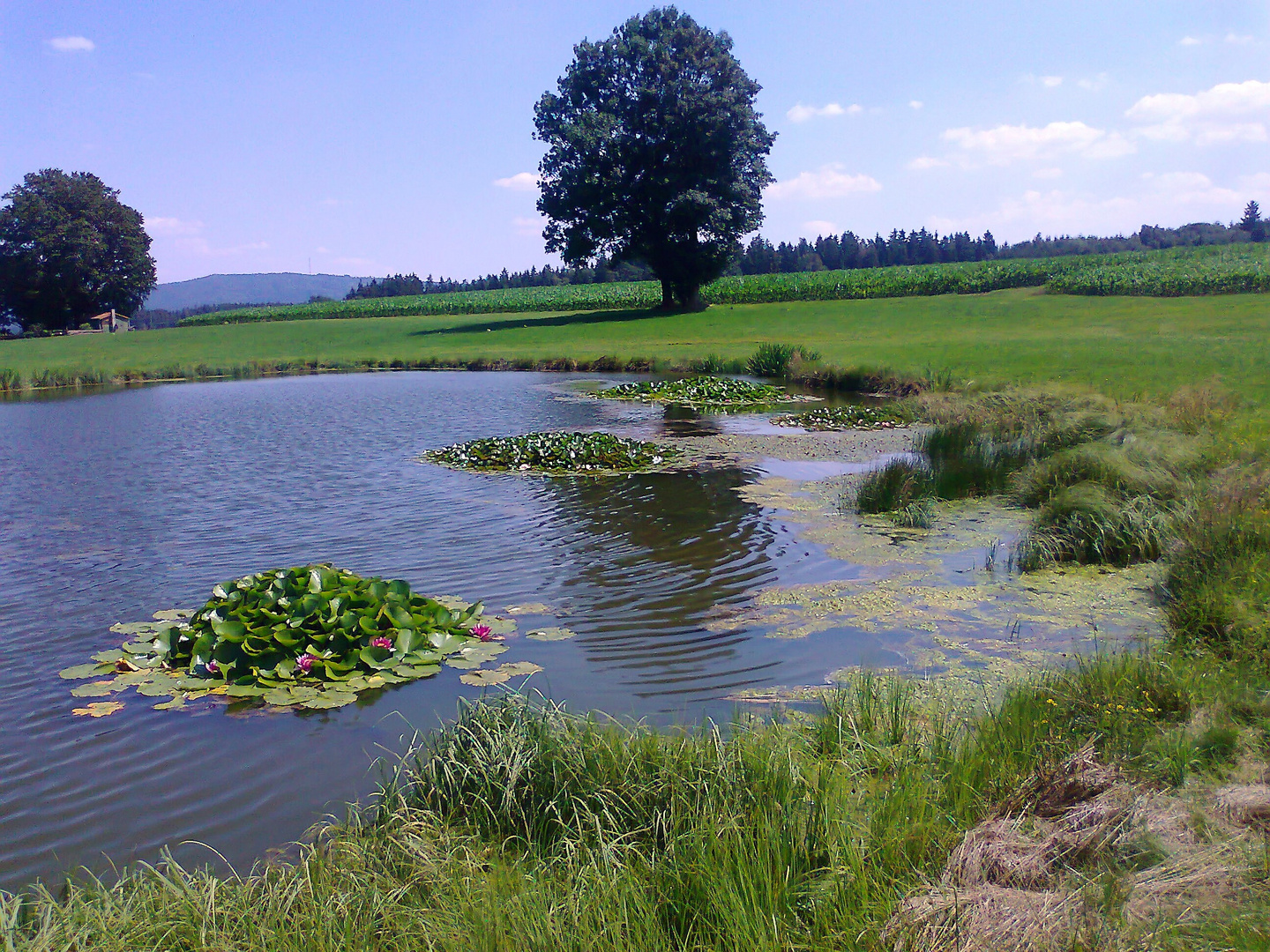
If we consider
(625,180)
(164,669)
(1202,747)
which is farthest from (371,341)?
(1202,747)

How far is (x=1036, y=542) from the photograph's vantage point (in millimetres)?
8742

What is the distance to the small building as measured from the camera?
71875 mm

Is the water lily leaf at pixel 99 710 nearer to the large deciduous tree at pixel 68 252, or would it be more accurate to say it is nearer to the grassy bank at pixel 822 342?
the grassy bank at pixel 822 342

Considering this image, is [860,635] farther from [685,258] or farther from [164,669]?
[685,258]

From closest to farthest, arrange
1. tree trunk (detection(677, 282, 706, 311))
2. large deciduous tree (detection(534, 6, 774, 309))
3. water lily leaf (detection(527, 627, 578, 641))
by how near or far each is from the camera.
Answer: water lily leaf (detection(527, 627, 578, 641)), large deciduous tree (detection(534, 6, 774, 309)), tree trunk (detection(677, 282, 706, 311))

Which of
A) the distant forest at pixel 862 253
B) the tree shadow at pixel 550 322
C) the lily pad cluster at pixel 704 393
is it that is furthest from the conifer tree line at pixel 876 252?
the lily pad cluster at pixel 704 393

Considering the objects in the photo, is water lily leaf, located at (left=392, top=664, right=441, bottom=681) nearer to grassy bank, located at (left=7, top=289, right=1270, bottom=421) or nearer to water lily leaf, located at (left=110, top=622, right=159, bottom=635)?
water lily leaf, located at (left=110, top=622, right=159, bottom=635)

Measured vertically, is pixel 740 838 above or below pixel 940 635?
above

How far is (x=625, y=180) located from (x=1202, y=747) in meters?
47.1

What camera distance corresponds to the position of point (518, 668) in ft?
21.3

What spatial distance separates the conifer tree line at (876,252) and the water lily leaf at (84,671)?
7805 centimetres

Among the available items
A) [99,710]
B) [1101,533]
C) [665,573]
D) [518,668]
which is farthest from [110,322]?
[1101,533]

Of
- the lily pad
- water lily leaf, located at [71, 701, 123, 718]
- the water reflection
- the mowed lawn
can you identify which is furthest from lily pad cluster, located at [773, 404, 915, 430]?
water lily leaf, located at [71, 701, 123, 718]

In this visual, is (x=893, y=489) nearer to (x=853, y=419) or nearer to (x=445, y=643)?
(x=445, y=643)
